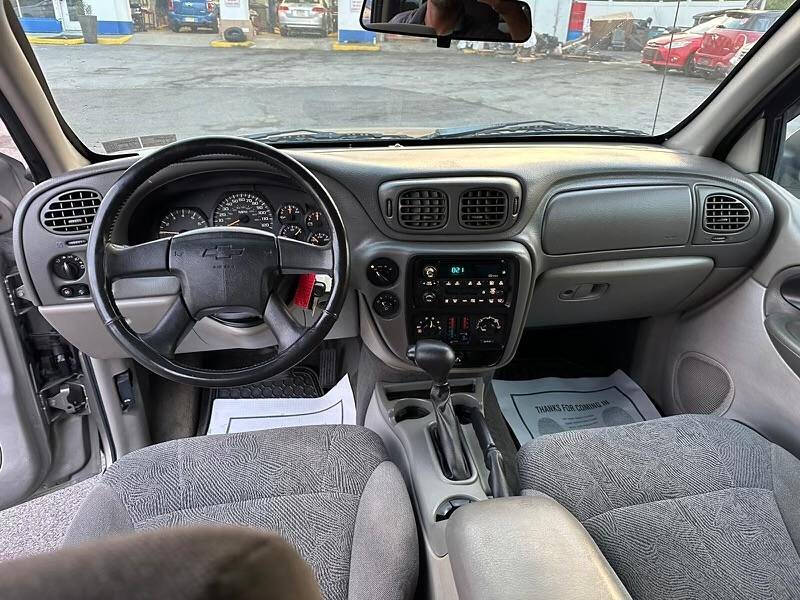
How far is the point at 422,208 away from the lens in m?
1.63

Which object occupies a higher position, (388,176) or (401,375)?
(388,176)

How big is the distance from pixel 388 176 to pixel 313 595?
1.31 metres

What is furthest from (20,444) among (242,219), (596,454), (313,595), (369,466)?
(313,595)

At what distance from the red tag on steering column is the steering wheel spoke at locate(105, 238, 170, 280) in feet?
1.43

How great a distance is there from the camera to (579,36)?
2072 millimetres

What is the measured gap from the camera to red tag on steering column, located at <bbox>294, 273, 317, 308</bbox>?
67.0 inches

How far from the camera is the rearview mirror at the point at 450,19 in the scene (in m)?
1.31

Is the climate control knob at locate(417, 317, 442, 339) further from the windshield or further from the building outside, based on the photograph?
the building outside

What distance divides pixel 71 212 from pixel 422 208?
0.88 metres

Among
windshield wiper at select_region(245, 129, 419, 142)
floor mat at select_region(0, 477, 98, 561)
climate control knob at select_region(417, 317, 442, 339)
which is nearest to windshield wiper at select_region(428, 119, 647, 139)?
windshield wiper at select_region(245, 129, 419, 142)

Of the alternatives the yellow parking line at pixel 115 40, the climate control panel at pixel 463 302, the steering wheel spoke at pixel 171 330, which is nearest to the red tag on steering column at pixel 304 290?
the climate control panel at pixel 463 302

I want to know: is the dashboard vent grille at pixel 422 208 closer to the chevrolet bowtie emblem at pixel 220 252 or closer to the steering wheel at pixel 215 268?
the steering wheel at pixel 215 268

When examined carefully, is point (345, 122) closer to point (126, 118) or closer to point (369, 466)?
point (126, 118)

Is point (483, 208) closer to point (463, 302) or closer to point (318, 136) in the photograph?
point (463, 302)
